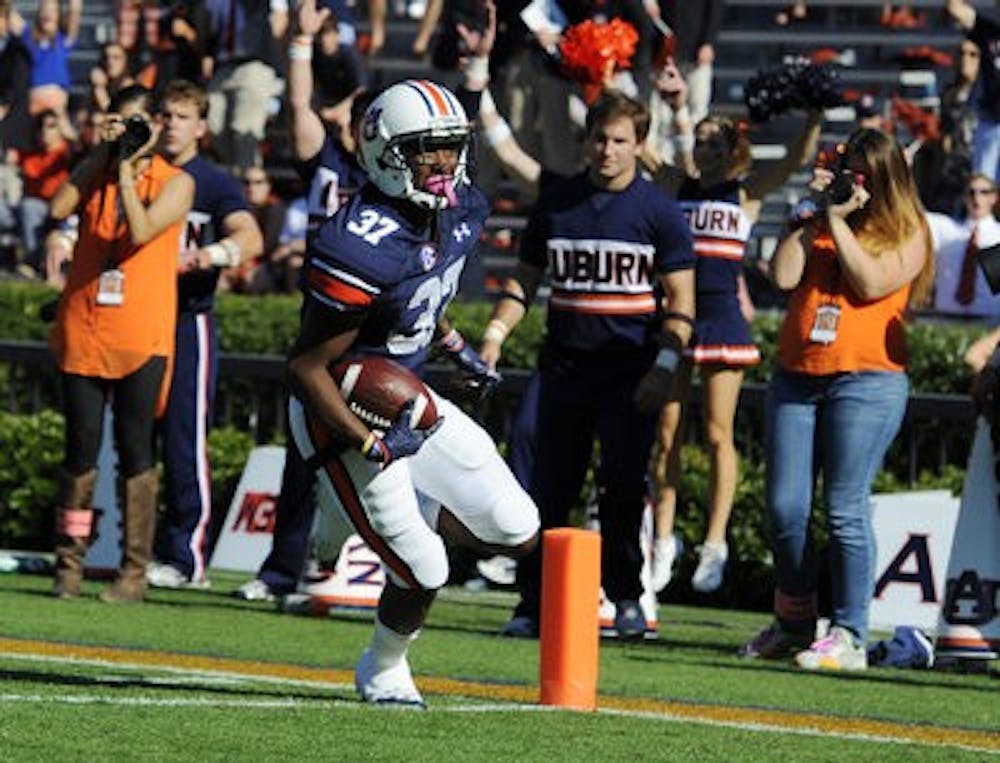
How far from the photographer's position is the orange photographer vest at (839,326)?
11977 mm

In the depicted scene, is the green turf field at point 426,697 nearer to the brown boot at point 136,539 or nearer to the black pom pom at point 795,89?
the brown boot at point 136,539

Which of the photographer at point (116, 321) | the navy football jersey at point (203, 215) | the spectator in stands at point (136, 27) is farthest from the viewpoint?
the spectator in stands at point (136, 27)

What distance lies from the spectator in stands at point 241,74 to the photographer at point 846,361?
9.30m

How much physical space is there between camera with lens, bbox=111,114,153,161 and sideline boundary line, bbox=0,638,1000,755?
8.93 feet

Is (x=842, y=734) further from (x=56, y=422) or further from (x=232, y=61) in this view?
(x=232, y=61)

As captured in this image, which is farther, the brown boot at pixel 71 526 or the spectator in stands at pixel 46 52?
the spectator in stands at pixel 46 52

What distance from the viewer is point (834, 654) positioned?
1205cm

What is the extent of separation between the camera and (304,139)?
14.0m

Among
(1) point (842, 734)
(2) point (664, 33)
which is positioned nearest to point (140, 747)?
(1) point (842, 734)

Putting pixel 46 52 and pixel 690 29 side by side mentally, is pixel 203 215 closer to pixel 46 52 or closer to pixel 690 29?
pixel 690 29

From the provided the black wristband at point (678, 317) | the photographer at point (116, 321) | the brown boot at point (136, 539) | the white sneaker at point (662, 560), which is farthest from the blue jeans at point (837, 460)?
the brown boot at point (136, 539)

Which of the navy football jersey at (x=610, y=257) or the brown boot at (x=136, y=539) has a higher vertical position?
the navy football jersey at (x=610, y=257)

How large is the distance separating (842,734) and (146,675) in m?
2.43

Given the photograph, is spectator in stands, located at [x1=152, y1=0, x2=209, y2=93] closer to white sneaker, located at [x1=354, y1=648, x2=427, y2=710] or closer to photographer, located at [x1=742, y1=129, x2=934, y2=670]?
photographer, located at [x1=742, y1=129, x2=934, y2=670]
